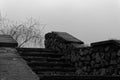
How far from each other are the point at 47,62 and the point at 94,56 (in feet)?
3.48

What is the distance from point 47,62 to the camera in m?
5.92

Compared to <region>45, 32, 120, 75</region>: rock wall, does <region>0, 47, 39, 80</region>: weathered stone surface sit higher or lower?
higher

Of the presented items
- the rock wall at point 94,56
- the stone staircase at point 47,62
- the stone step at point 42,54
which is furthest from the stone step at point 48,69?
the stone step at point 42,54

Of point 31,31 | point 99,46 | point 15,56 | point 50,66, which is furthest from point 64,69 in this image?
point 31,31

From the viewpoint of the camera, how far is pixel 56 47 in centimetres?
751

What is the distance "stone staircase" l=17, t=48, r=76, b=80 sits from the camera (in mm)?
5445

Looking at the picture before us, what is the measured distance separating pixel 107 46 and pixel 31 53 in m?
2.03

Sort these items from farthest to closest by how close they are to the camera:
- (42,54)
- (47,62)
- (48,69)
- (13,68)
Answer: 1. (42,54)
2. (47,62)
3. (48,69)
4. (13,68)

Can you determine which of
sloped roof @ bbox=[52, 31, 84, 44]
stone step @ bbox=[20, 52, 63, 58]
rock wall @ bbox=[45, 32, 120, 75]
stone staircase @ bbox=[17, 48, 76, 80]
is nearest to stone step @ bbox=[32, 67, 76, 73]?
stone staircase @ bbox=[17, 48, 76, 80]

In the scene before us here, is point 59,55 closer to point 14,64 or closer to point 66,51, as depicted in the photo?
point 66,51

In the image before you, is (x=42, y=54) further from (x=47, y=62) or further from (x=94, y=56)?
(x=94, y=56)

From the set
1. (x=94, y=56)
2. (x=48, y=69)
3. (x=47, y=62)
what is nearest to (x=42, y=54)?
(x=47, y=62)

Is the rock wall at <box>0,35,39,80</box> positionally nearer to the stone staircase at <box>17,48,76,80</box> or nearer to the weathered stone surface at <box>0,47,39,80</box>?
the weathered stone surface at <box>0,47,39,80</box>

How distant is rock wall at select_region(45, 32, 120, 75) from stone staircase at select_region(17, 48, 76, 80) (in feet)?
0.63
